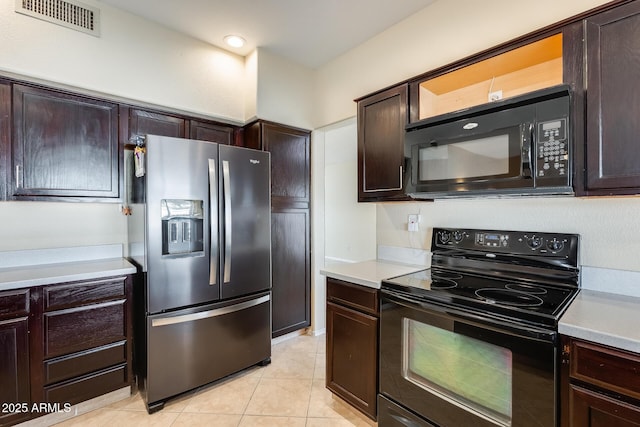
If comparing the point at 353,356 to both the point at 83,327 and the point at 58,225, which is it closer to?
the point at 83,327

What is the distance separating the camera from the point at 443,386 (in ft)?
4.62

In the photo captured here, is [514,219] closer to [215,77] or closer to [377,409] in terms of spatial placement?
[377,409]

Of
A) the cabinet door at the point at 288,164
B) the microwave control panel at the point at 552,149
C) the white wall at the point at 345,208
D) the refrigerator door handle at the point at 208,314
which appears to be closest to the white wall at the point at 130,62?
the cabinet door at the point at 288,164

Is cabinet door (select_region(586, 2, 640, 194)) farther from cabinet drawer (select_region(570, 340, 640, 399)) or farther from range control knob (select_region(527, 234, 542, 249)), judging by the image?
cabinet drawer (select_region(570, 340, 640, 399))

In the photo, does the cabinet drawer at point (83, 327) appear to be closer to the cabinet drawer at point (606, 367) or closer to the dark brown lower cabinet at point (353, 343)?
the dark brown lower cabinet at point (353, 343)

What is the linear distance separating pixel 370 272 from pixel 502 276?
757 millimetres

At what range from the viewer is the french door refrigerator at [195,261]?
1924 mm

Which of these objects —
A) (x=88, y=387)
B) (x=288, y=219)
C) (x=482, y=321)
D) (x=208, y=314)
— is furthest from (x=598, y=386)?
(x=88, y=387)

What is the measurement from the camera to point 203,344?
211 cm

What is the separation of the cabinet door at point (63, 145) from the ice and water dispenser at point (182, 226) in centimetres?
63

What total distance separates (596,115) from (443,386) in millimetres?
1389

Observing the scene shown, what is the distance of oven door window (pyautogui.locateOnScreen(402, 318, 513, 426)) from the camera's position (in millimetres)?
1220

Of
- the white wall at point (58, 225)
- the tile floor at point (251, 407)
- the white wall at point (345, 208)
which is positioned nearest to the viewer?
the tile floor at point (251, 407)

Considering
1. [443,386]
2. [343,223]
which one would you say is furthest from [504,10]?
[343,223]
